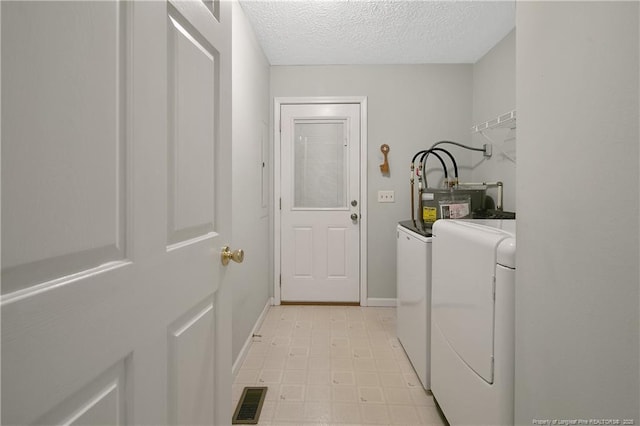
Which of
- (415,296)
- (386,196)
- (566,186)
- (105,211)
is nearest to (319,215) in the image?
(386,196)

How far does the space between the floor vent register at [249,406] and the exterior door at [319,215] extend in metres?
1.43

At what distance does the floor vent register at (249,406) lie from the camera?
155 cm

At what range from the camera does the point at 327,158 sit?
318 centimetres

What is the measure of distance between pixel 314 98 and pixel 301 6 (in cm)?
98

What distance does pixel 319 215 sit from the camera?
3205 mm

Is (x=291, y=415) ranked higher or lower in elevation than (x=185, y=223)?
lower

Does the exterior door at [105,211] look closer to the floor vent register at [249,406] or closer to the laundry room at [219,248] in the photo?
the laundry room at [219,248]

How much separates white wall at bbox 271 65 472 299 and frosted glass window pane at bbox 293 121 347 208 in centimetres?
29

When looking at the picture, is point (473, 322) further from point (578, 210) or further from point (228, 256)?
point (228, 256)

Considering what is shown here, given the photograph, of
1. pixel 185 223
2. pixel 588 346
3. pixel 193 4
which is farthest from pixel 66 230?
pixel 588 346

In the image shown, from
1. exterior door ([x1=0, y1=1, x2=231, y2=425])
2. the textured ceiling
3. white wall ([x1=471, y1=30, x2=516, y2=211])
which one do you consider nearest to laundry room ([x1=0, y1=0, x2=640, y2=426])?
exterior door ([x1=0, y1=1, x2=231, y2=425])

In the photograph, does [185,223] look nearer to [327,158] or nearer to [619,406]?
[619,406]

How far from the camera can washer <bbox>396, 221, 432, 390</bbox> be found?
172 cm

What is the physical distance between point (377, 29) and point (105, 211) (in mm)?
2564
